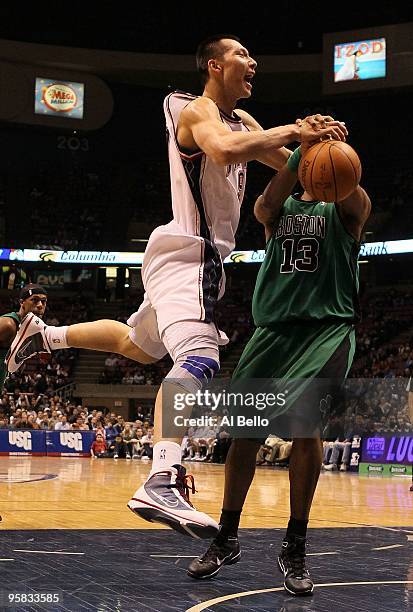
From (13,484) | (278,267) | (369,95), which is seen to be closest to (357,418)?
(13,484)

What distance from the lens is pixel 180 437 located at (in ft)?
12.7

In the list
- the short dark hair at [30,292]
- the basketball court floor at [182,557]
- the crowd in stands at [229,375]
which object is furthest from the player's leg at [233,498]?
the crowd in stands at [229,375]

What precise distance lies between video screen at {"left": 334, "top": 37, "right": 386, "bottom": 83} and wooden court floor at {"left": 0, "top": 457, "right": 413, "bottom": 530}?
17.2 metres

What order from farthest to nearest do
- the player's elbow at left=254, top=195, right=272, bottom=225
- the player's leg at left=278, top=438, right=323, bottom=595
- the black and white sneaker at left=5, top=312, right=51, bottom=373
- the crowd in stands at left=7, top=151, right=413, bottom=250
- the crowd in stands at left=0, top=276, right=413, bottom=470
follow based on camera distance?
the crowd in stands at left=7, top=151, right=413, bottom=250 → the crowd in stands at left=0, top=276, right=413, bottom=470 → the black and white sneaker at left=5, top=312, right=51, bottom=373 → the player's elbow at left=254, top=195, right=272, bottom=225 → the player's leg at left=278, top=438, right=323, bottom=595

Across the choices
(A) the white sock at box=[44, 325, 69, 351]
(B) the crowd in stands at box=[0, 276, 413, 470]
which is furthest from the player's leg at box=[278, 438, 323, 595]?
(B) the crowd in stands at box=[0, 276, 413, 470]

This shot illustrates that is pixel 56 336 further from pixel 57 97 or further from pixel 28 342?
pixel 57 97

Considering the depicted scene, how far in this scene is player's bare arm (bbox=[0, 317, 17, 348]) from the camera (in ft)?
20.6

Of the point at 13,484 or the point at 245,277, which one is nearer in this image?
the point at 13,484

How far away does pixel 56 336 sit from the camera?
18.2ft

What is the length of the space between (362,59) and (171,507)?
2765 centimetres

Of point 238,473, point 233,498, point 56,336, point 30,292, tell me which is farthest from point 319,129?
point 30,292

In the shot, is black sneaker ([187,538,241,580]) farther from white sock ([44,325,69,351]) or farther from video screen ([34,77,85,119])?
video screen ([34,77,85,119])

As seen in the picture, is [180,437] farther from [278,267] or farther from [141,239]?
[141,239]

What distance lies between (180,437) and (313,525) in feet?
12.6
